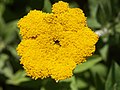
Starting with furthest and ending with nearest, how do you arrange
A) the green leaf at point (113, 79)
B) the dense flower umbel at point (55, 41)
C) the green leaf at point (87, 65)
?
1. the green leaf at point (87, 65)
2. the green leaf at point (113, 79)
3. the dense flower umbel at point (55, 41)

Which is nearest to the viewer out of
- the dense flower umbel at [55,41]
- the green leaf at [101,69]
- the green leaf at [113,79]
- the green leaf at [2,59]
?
the dense flower umbel at [55,41]

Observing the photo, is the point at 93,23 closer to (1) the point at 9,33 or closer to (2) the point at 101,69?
(2) the point at 101,69

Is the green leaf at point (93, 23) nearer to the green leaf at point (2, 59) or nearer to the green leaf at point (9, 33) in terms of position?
the green leaf at point (9, 33)

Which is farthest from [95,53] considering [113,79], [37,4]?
[37,4]

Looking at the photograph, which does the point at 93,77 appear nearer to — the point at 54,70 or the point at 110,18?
the point at 110,18

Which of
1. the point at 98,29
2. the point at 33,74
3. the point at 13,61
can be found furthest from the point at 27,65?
the point at 13,61

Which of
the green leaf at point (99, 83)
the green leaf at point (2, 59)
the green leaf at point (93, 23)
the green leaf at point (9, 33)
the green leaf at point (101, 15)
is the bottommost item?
the green leaf at point (2, 59)

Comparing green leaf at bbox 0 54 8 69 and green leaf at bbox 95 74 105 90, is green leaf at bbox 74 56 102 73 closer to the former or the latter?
green leaf at bbox 95 74 105 90

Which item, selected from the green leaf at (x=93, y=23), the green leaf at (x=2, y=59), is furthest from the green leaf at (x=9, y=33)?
the green leaf at (x=93, y=23)
